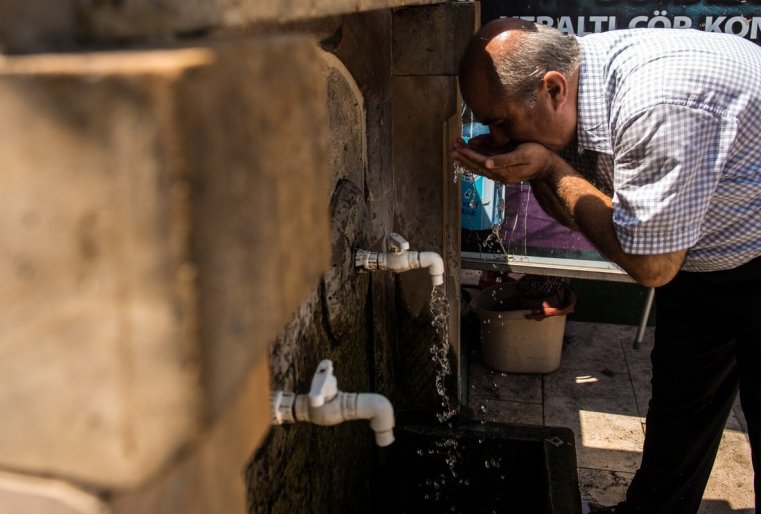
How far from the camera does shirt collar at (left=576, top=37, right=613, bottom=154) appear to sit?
87.5 inches

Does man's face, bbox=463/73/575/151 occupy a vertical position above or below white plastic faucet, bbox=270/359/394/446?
above

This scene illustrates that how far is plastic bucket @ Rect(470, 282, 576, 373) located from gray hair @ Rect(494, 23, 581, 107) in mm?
2595

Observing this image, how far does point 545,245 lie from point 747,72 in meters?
2.43

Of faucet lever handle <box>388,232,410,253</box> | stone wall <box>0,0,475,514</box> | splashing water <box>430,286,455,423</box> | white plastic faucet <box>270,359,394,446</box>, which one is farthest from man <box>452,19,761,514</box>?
stone wall <box>0,0,475,514</box>

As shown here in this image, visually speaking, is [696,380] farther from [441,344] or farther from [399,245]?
[399,245]

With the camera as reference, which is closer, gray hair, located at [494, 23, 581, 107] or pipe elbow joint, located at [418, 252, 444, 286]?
gray hair, located at [494, 23, 581, 107]

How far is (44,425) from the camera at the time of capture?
69cm

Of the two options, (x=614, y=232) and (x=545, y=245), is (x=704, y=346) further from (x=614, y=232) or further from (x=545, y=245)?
(x=545, y=245)

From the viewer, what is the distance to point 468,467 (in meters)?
3.16

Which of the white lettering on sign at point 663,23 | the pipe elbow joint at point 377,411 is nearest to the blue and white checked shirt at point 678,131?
the pipe elbow joint at point 377,411

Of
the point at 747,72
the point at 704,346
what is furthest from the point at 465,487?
the point at 747,72

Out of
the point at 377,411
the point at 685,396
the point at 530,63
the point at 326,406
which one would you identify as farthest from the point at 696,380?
the point at 326,406

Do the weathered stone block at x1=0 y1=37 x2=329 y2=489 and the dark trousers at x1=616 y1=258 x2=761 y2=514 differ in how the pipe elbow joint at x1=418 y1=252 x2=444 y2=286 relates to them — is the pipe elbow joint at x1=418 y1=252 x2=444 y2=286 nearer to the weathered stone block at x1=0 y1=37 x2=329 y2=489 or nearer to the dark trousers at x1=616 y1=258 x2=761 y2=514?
the dark trousers at x1=616 y1=258 x2=761 y2=514

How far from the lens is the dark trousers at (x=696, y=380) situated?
8.13 feet
